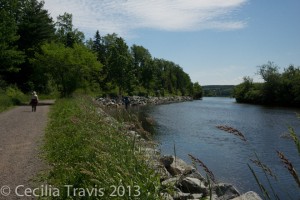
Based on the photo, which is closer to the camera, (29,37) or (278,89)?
(29,37)

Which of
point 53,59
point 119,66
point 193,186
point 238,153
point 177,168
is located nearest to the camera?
point 193,186

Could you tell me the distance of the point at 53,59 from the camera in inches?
1641

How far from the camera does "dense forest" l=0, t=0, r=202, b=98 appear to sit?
3747 centimetres

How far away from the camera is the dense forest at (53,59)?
1475 inches

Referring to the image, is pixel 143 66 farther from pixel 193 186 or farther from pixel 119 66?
pixel 193 186

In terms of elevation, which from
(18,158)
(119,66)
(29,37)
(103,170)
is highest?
(29,37)

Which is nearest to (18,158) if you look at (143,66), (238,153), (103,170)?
(103,170)

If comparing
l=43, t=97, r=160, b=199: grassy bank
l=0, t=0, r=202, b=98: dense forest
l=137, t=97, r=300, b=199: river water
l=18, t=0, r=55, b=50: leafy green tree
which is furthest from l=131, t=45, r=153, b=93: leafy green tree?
l=43, t=97, r=160, b=199: grassy bank

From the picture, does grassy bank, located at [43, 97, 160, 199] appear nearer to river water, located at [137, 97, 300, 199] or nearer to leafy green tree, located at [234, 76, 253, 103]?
river water, located at [137, 97, 300, 199]

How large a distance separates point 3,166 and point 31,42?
150 ft

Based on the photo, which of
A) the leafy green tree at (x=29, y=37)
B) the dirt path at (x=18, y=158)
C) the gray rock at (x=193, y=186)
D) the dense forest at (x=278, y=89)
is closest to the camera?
the dirt path at (x=18, y=158)

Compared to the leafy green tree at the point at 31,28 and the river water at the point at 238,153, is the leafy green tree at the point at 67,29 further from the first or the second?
the river water at the point at 238,153

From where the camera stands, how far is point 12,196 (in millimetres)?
6766

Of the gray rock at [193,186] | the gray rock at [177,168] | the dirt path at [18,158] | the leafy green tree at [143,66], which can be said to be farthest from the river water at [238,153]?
the leafy green tree at [143,66]
